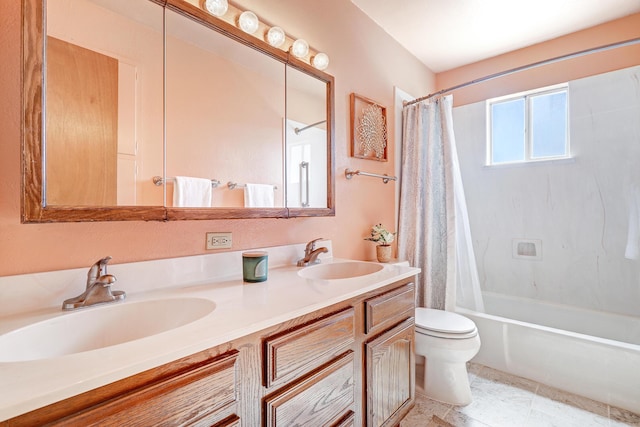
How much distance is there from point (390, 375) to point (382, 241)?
2.86 ft

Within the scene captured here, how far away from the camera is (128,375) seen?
552 mm

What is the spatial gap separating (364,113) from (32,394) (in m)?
2.02

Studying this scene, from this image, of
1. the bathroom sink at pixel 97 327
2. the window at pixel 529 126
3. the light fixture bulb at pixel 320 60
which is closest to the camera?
the bathroom sink at pixel 97 327

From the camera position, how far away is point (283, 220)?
1558 mm

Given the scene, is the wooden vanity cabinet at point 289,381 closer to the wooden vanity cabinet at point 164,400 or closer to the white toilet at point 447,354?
the wooden vanity cabinet at point 164,400

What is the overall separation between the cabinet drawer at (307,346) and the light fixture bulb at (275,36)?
1.32 metres

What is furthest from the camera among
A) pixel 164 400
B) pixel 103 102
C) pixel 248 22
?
pixel 248 22

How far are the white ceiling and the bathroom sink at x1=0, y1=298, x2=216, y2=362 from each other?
7.02 feet

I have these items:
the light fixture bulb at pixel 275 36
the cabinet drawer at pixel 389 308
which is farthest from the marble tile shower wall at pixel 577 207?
the light fixture bulb at pixel 275 36

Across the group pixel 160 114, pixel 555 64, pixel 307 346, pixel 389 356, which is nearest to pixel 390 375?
pixel 389 356

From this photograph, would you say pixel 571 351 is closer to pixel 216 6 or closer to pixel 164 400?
pixel 164 400

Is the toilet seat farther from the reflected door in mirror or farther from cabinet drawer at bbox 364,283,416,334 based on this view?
the reflected door in mirror

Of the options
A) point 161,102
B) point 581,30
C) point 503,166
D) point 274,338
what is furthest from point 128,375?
point 581,30

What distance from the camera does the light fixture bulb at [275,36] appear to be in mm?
1445
